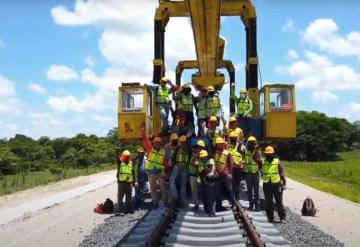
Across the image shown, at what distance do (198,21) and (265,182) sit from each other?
15.3 feet

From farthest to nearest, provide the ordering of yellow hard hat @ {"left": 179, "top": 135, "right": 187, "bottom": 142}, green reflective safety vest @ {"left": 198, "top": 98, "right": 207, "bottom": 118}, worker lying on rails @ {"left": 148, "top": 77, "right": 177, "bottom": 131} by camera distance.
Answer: worker lying on rails @ {"left": 148, "top": 77, "right": 177, "bottom": 131} < green reflective safety vest @ {"left": 198, "top": 98, "right": 207, "bottom": 118} < yellow hard hat @ {"left": 179, "top": 135, "right": 187, "bottom": 142}

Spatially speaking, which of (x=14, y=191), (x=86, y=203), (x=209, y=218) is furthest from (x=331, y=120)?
(x=209, y=218)

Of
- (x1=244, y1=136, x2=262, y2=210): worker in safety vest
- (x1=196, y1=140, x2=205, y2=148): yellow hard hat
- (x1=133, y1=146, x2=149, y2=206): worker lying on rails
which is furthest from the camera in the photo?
(x1=133, y1=146, x2=149, y2=206): worker lying on rails

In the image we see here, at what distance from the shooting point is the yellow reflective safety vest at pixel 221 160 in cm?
1165

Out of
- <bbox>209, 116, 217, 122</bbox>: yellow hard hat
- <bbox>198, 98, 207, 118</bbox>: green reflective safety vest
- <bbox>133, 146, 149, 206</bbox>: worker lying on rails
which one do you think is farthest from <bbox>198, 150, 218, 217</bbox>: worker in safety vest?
<bbox>133, 146, 149, 206</bbox>: worker lying on rails

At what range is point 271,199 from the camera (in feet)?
39.1

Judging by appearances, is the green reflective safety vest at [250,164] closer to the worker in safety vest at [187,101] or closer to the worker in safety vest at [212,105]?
the worker in safety vest at [212,105]

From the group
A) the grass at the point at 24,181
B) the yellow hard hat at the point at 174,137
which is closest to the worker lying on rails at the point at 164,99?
the yellow hard hat at the point at 174,137

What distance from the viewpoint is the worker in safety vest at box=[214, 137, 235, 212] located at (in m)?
11.6

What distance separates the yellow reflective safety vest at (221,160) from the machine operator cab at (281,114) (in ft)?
9.16

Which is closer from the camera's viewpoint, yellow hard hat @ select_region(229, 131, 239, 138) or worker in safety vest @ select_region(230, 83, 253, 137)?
yellow hard hat @ select_region(229, 131, 239, 138)

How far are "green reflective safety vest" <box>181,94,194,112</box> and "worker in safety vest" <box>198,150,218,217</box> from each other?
215cm

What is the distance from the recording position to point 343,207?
17125 mm

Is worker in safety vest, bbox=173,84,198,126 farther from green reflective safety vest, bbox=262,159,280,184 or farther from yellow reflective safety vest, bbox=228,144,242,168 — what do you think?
green reflective safety vest, bbox=262,159,280,184
